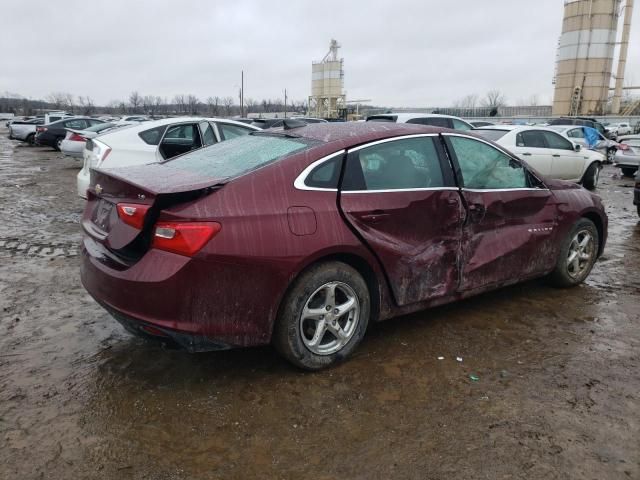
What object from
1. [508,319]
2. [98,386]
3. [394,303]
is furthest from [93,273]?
[508,319]

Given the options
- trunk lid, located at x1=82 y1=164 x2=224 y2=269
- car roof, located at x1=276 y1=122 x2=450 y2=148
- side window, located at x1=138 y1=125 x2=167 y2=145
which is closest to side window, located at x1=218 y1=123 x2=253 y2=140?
side window, located at x1=138 y1=125 x2=167 y2=145

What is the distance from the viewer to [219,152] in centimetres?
382

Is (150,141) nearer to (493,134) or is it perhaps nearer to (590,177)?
(493,134)

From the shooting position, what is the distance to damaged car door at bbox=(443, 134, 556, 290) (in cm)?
392

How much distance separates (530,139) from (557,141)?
71cm

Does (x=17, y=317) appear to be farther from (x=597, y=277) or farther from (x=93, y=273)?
(x=597, y=277)

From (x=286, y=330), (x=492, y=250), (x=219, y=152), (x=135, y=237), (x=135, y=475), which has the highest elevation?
(x=219, y=152)

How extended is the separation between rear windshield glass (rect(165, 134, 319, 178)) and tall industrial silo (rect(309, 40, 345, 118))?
62.8 meters

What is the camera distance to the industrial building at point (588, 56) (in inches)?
1565

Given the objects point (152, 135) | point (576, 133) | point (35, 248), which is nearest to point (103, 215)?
point (35, 248)

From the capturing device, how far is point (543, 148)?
11.1m

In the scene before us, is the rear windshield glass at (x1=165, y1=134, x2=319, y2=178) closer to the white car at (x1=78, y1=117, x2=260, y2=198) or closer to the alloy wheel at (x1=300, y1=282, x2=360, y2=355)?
the alloy wheel at (x1=300, y1=282, x2=360, y2=355)

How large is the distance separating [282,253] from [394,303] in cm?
106

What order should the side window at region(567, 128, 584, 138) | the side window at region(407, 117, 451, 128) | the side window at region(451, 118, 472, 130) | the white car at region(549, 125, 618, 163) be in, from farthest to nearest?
the side window at region(567, 128, 584, 138), the white car at region(549, 125, 618, 163), the side window at region(451, 118, 472, 130), the side window at region(407, 117, 451, 128)
